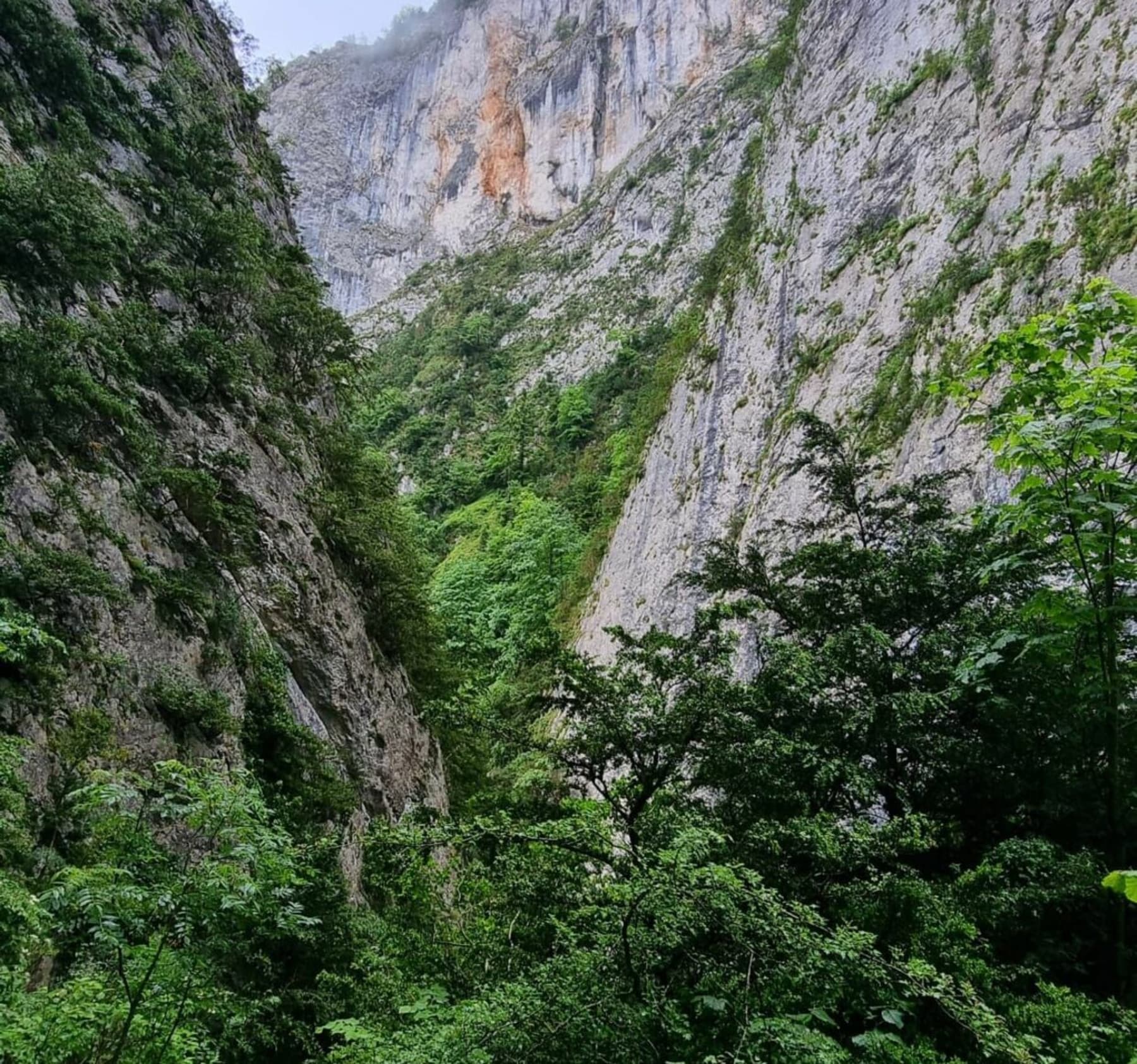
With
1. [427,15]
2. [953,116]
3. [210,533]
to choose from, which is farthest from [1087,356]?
[427,15]

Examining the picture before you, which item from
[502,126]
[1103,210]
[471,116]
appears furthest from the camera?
[471,116]

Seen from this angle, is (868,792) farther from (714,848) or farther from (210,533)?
(210,533)

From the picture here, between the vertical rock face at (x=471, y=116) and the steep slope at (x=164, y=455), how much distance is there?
45.6m

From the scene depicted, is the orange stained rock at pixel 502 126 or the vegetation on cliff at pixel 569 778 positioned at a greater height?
the orange stained rock at pixel 502 126

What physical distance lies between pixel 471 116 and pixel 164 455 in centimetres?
6796

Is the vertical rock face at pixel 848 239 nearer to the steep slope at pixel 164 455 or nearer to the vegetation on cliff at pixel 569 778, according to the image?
the vegetation on cliff at pixel 569 778

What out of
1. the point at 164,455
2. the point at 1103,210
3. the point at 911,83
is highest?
the point at 911,83


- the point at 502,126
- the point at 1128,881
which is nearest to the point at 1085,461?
the point at 1128,881

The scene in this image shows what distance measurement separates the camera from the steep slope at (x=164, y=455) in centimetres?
526

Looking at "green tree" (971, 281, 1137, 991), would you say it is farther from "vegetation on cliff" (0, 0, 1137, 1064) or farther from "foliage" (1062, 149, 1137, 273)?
"foliage" (1062, 149, 1137, 273)

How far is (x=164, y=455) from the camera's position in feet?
24.7

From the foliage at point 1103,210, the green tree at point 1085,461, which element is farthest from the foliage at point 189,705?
the foliage at point 1103,210

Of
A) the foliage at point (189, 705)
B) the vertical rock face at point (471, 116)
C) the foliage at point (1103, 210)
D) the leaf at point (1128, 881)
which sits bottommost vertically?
the leaf at point (1128, 881)

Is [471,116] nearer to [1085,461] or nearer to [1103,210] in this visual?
[1103,210]
